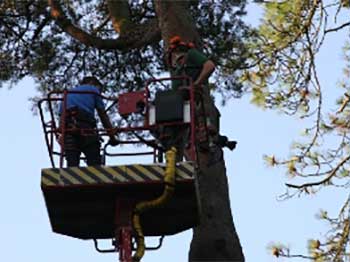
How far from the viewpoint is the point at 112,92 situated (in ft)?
51.3

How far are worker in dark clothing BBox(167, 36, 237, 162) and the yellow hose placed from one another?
904mm

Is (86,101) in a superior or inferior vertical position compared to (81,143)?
superior

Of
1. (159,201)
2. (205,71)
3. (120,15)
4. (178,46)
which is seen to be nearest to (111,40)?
(120,15)

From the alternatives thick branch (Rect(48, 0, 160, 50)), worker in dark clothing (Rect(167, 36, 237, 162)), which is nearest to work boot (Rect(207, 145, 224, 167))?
worker in dark clothing (Rect(167, 36, 237, 162))

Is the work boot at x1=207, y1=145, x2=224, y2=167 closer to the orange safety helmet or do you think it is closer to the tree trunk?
the tree trunk

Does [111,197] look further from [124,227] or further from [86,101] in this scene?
[86,101]

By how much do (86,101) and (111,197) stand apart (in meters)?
1.06

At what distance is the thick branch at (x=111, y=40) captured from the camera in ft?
46.4

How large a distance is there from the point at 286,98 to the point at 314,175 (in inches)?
32.8

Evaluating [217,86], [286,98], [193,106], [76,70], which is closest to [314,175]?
[286,98]

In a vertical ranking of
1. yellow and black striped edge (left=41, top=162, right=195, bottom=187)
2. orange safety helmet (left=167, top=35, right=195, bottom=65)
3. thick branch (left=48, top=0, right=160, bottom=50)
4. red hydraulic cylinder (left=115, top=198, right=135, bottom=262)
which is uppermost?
thick branch (left=48, top=0, right=160, bottom=50)

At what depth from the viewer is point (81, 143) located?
10.8 m

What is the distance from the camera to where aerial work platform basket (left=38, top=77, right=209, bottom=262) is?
10000mm

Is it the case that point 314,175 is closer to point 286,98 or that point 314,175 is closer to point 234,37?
point 286,98
